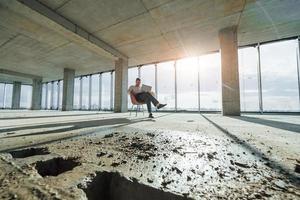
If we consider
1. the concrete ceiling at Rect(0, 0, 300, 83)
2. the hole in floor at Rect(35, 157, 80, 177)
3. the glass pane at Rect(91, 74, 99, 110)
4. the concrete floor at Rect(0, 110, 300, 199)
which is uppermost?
the concrete ceiling at Rect(0, 0, 300, 83)

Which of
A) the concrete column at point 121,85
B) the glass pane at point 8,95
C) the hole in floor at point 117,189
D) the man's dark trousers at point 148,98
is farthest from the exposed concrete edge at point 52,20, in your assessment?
the glass pane at point 8,95

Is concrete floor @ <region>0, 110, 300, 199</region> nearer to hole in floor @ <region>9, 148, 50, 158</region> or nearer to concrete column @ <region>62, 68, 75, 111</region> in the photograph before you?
hole in floor @ <region>9, 148, 50, 158</region>

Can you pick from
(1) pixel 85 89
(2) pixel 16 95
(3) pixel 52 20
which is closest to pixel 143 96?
(3) pixel 52 20

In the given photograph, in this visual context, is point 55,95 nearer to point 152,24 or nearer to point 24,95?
point 24,95

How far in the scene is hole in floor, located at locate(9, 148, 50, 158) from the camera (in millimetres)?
906

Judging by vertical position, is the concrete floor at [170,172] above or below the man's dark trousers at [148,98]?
below

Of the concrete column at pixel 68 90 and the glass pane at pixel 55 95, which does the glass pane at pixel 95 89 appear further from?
the glass pane at pixel 55 95

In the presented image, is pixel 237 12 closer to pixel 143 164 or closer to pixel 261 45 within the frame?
pixel 261 45

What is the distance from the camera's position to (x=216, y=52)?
690 cm

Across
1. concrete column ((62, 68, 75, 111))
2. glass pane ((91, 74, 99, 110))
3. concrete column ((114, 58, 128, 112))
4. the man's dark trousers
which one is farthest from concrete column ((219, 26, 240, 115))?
glass pane ((91, 74, 99, 110))

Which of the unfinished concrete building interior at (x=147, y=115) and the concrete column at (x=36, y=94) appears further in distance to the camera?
the concrete column at (x=36, y=94)

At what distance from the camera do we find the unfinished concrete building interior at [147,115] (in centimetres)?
57

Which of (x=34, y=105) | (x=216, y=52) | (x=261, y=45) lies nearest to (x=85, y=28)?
(x=216, y=52)

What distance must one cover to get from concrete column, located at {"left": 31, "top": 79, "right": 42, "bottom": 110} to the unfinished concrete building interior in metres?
0.09
